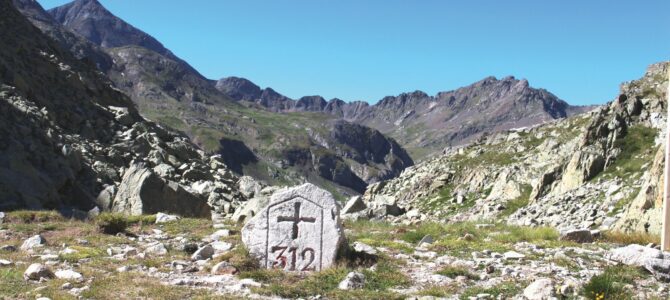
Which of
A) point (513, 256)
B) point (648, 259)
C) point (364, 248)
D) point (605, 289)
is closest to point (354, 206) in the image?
point (364, 248)

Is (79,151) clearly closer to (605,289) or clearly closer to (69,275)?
(69,275)

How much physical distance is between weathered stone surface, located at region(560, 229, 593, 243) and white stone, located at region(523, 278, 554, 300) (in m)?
8.30

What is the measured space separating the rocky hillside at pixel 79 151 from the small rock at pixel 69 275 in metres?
17.2

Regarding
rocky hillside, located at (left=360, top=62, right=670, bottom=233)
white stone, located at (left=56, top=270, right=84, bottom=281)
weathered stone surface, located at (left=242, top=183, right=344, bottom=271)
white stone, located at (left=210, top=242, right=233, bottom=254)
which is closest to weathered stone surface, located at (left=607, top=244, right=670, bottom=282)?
weathered stone surface, located at (left=242, top=183, right=344, bottom=271)

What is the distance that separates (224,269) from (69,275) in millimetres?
3604

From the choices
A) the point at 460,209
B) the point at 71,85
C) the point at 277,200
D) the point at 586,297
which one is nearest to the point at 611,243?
the point at 586,297

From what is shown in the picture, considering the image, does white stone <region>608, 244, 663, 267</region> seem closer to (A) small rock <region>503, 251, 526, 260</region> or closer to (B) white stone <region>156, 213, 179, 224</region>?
(A) small rock <region>503, 251, 526, 260</region>

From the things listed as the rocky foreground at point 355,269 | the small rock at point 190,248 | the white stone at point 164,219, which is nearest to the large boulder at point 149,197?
the white stone at point 164,219

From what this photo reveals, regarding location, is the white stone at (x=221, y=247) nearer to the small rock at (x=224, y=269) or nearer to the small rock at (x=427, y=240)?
the small rock at (x=224, y=269)

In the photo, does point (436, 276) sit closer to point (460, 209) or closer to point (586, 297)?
point (586, 297)

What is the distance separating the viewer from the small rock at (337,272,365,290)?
509 inches

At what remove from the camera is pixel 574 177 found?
40344 millimetres

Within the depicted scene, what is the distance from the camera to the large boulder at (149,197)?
3325 cm

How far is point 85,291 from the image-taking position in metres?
12.0
